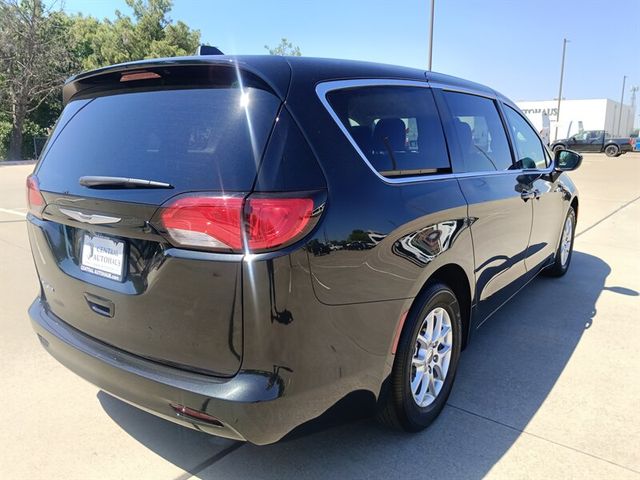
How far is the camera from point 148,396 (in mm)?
2033

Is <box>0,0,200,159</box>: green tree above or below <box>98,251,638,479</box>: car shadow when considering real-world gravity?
above

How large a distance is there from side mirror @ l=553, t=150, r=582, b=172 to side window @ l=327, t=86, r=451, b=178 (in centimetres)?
243

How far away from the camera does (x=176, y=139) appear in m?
2.04

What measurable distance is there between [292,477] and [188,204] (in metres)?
1.35

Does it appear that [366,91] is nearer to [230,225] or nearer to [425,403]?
[230,225]

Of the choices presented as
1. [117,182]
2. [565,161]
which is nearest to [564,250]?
[565,161]

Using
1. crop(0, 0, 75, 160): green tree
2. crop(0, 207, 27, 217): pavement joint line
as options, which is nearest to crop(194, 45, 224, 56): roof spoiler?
crop(0, 207, 27, 217): pavement joint line

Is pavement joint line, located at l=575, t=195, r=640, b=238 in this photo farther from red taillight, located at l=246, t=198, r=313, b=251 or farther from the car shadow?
red taillight, located at l=246, t=198, r=313, b=251

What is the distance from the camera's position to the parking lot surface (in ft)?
7.91

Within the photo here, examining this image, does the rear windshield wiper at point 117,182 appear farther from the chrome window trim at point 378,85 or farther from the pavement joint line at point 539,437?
the pavement joint line at point 539,437

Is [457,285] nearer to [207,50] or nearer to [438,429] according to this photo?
[438,429]

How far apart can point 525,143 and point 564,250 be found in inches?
73.1

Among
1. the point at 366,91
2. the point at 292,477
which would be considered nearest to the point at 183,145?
the point at 366,91

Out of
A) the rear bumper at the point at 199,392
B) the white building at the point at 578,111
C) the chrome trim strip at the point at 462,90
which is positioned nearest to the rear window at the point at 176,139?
the rear bumper at the point at 199,392
